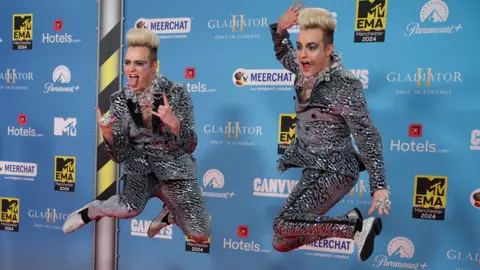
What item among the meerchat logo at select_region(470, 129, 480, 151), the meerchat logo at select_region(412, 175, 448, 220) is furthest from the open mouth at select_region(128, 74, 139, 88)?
the meerchat logo at select_region(470, 129, 480, 151)

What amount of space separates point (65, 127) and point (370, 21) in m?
2.49

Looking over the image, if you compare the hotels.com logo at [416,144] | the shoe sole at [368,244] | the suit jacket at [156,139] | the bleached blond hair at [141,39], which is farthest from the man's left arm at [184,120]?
the hotels.com logo at [416,144]

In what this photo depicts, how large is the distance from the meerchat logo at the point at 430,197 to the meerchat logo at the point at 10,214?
126 inches

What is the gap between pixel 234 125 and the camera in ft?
11.5

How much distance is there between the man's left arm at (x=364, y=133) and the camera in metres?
2.25

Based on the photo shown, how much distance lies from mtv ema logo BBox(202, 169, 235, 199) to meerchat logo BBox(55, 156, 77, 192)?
44.0 inches

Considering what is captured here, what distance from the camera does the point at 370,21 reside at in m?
3.23

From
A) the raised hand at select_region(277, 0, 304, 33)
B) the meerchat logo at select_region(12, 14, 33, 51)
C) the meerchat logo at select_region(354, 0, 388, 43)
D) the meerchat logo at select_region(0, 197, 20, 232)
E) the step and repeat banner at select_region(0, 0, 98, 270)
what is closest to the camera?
the raised hand at select_region(277, 0, 304, 33)

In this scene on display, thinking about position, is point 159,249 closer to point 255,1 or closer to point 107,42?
point 107,42

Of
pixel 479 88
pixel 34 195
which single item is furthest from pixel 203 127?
pixel 479 88

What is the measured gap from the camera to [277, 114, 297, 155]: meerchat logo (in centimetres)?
339

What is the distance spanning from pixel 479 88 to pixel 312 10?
1.43 m

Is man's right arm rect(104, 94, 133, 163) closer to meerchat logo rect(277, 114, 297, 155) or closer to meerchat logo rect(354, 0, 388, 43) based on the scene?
meerchat logo rect(277, 114, 297, 155)

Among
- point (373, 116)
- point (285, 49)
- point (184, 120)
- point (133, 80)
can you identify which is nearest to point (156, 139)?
point (184, 120)
